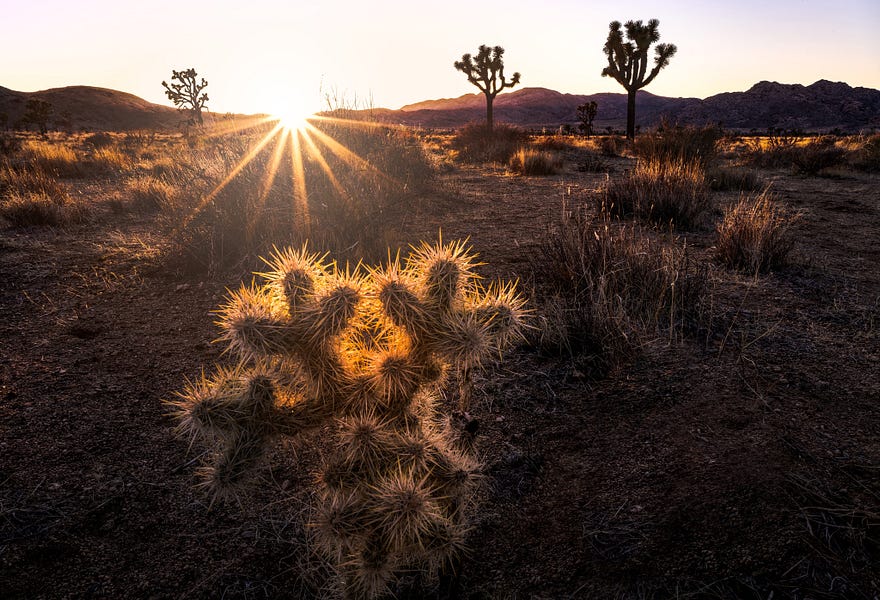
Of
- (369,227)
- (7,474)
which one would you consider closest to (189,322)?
(7,474)

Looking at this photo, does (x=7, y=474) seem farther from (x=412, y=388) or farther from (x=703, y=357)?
(x=703, y=357)

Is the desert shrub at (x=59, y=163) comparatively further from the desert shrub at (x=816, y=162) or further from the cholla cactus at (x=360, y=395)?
the desert shrub at (x=816, y=162)

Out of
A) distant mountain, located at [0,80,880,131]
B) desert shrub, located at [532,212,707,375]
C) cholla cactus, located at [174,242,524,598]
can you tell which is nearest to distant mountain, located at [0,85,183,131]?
distant mountain, located at [0,80,880,131]

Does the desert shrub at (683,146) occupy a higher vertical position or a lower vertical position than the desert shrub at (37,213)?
higher

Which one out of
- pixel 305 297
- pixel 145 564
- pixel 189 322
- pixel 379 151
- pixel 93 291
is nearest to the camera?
pixel 305 297

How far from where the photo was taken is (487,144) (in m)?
19.1

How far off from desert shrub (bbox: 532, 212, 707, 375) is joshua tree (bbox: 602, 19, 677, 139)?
24.5 m

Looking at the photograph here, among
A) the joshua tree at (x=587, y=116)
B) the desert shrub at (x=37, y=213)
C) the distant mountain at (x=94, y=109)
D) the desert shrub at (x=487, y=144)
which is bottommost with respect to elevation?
the desert shrub at (x=37, y=213)

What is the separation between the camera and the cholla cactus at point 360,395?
174 cm

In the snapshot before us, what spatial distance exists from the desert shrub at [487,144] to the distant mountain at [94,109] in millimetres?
62294

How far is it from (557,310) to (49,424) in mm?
3528

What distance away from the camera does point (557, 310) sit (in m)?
3.53

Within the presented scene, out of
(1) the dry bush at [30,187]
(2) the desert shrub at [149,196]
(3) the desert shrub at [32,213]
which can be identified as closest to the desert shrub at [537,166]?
(2) the desert shrub at [149,196]


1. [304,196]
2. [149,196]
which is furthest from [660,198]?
[149,196]
